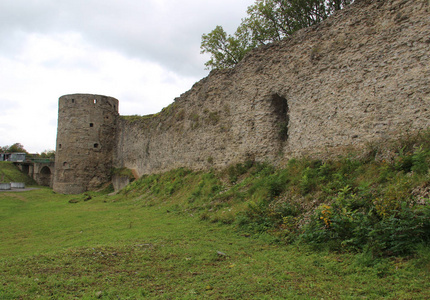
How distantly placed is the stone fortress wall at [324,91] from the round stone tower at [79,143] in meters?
13.8

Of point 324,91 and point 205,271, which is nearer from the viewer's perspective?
point 205,271

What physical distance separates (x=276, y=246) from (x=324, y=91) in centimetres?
469

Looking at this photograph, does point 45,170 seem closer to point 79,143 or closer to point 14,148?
point 79,143

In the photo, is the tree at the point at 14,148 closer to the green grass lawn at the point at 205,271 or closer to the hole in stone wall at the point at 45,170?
the hole in stone wall at the point at 45,170

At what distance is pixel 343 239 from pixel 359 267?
83cm

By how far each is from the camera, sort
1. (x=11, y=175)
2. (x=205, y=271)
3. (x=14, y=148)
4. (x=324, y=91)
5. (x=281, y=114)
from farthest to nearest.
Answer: (x=14, y=148) < (x=11, y=175) < (x=281, y=114) < (x=324, y=91) < (x=205, y=271)

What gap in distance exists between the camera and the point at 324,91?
8.07 metres

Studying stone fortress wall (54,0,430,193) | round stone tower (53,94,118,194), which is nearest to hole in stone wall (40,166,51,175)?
round stone tower (53,94,118,194)

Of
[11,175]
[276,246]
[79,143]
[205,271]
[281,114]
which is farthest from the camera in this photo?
[11,175]

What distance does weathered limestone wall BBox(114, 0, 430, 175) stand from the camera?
639cm

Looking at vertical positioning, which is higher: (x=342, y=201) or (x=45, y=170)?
(x=45, y=170)

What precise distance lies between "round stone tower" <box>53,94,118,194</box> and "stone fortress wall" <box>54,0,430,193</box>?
45.2 ft

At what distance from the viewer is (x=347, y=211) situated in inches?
193

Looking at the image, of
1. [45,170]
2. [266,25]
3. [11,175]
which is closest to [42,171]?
[45,170]
